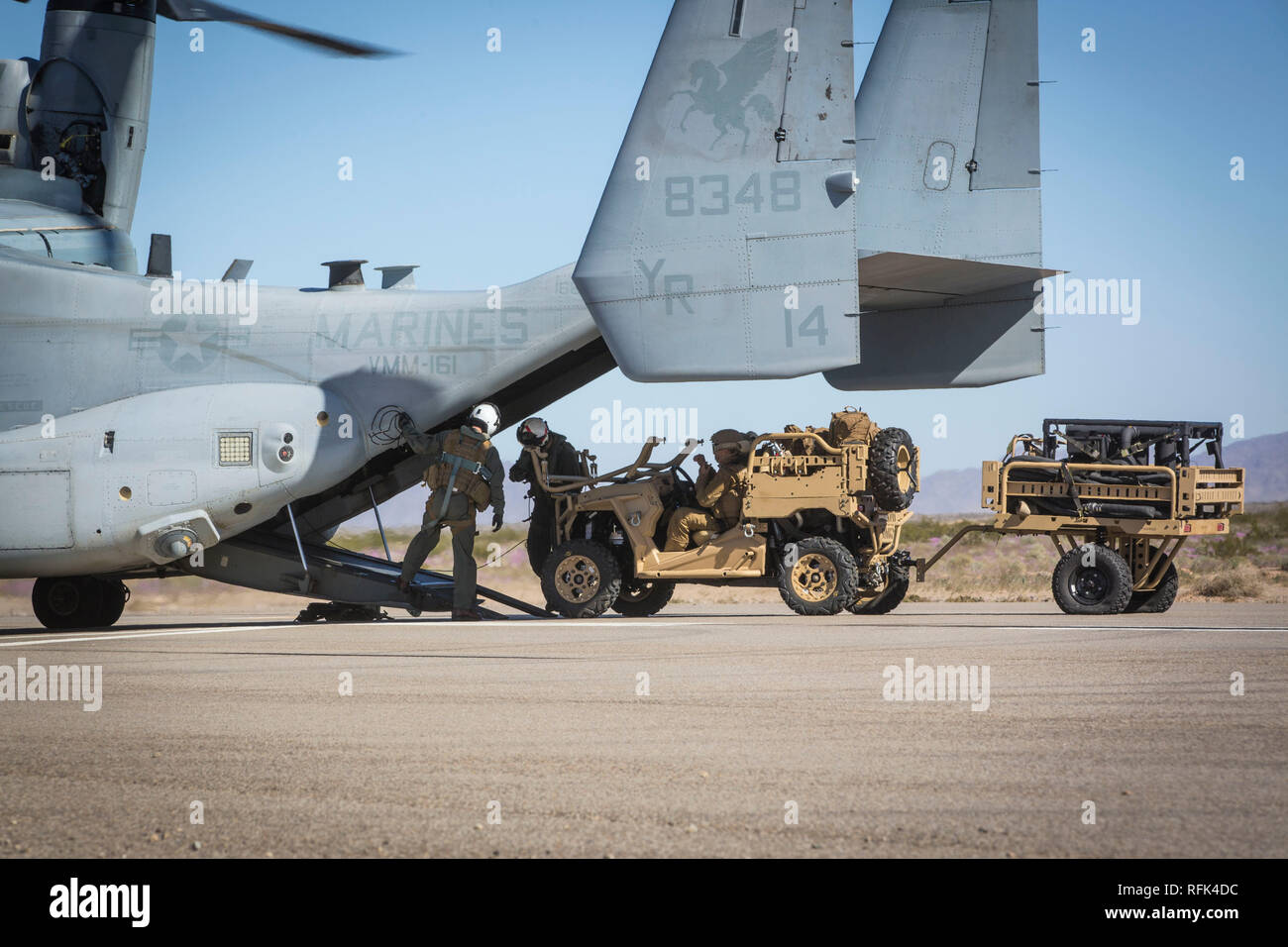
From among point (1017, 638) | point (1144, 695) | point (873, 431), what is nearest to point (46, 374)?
point (873, 431)

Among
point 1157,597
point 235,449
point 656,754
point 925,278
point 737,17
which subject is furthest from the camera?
point 1157,597

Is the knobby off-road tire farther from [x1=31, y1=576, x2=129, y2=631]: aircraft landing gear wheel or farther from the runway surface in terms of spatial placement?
[x1=31, y1=576, x2=129, y2=631]: aircraft landing gear wheel

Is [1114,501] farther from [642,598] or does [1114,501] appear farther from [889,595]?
[642,598]

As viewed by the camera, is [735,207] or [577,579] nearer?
[735,207]

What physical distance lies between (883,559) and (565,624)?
3738 millimetres

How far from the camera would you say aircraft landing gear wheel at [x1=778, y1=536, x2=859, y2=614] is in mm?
13391

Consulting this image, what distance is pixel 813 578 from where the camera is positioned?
535 inches

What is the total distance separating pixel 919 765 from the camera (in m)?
5.08

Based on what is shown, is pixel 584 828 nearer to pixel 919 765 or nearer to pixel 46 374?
pixel 919 765

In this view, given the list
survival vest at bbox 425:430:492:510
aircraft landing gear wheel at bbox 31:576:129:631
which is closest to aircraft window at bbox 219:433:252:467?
survival vest at bbox 425:430:492:510

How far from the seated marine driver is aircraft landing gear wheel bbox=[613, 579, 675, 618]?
131cm

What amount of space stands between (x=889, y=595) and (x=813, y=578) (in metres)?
1.93

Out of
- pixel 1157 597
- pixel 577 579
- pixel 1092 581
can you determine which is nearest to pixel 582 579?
pixel 577 579

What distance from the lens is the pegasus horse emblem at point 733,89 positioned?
12.0 metres
